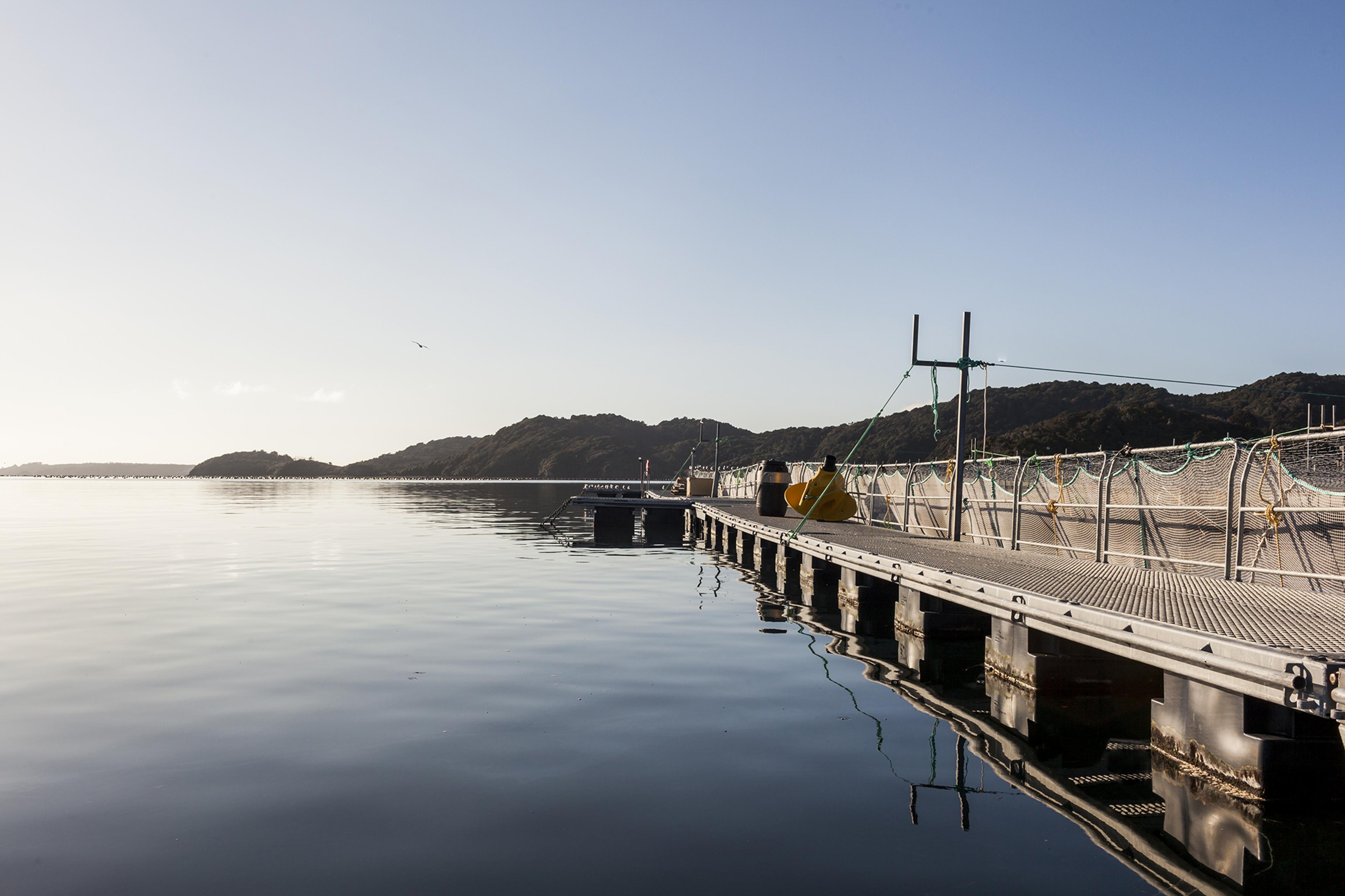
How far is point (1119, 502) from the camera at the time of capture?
49.4 ft

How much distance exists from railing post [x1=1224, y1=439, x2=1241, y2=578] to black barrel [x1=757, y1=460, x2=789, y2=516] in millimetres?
20519

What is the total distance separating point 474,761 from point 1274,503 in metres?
10.2

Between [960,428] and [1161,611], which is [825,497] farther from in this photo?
[1161,611]

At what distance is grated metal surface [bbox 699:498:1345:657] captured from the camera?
7.04 metres

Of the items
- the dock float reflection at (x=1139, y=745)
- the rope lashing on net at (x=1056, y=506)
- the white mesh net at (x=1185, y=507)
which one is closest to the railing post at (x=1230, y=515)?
the white mesh net at (x=1185, y=507)

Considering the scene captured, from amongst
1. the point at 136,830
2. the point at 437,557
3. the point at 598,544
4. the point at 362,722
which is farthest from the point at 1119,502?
the point at 598,544

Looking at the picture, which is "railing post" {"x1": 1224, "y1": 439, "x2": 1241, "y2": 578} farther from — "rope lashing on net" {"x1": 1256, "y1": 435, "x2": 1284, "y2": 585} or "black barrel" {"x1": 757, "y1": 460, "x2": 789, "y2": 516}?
"black barrel" {"x1": 757, "y1": 460, "x2": 789, "y2": 516}

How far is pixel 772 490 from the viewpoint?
32.7 m

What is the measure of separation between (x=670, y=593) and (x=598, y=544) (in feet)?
50.1

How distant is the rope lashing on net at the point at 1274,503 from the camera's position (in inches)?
444

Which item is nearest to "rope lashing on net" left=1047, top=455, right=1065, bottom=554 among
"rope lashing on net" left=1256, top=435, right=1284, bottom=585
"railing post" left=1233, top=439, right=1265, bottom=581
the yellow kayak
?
"railing post" left=1233, top=439, right=1265, bottom=581

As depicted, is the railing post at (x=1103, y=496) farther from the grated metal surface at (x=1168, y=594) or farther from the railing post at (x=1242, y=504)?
the railing post at (x=1242, y=504)

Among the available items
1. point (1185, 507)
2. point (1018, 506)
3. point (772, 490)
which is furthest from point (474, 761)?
point (772, 490)

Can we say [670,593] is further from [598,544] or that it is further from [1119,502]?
[598,544]
